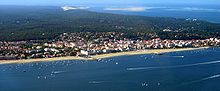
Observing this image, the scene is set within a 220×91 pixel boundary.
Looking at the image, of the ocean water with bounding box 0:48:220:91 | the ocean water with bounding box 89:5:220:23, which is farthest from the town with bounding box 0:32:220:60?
the ocean water with bounding box 89:5:220:23

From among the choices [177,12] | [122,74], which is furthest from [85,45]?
[177,12]

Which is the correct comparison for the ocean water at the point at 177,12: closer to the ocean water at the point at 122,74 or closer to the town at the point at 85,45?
Answer: the town at the point at 85,45

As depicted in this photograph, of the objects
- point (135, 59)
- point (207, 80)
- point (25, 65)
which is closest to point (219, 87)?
point (207, 80)

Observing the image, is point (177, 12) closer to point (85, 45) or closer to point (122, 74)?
point (85, 45)

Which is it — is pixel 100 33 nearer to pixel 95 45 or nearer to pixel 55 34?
pixel 55 34

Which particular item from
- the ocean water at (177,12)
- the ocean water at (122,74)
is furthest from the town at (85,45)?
the ocean water at (177,12)
